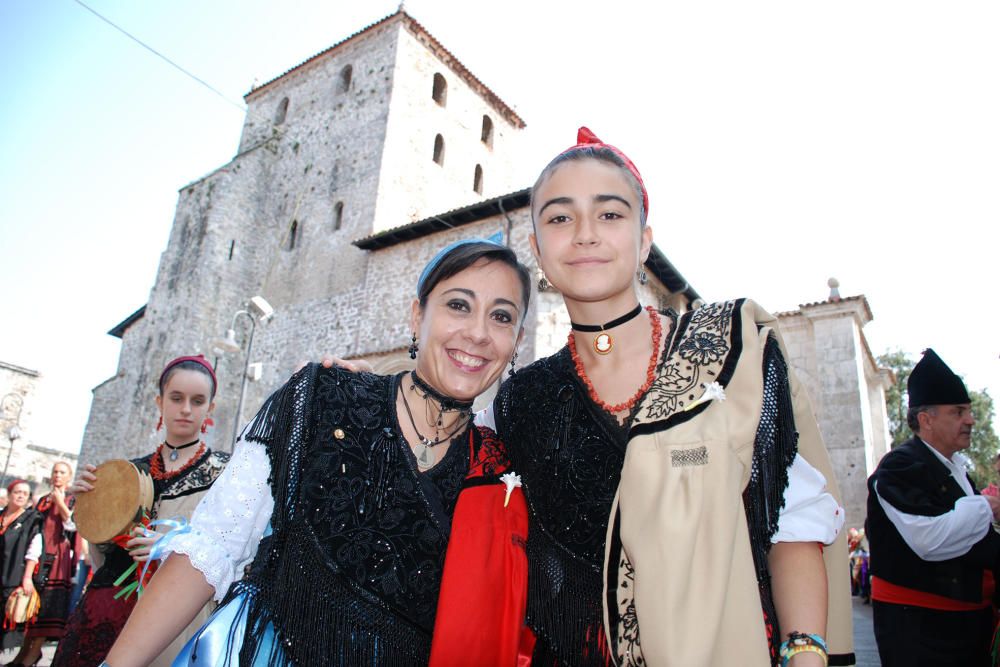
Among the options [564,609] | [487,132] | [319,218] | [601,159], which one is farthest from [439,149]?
[564,609]

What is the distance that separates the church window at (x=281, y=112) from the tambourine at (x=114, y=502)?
72.4 feet

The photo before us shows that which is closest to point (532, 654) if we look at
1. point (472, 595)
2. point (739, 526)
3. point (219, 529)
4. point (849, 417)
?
point (472, 595)

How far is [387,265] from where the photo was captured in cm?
1627

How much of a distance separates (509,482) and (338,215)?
59.8 feet

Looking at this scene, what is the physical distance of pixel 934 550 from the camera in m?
3.56

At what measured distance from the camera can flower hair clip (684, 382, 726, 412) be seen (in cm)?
153

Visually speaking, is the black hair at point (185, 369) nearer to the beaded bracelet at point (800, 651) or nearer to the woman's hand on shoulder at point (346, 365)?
the woman's hand on shoulder at point (346, 365)

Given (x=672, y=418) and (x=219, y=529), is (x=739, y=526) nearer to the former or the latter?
(x=672, y=418)

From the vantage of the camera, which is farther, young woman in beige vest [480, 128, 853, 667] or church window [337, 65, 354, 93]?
church window [337, 65, 354, 93]

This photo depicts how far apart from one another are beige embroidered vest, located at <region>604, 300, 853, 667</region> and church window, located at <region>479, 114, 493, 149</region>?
73.5ft

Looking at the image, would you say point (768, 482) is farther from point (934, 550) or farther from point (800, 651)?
point (934, 550)

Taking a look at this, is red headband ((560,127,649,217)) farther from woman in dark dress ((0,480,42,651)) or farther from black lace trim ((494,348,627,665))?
woman in dark dress ((0,480,42,651))

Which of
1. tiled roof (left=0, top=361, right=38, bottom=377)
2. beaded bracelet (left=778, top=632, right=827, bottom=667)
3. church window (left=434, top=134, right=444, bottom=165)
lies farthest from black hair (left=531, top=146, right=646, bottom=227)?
tiled roof (left=0, top=361, right=38, bottom=377)

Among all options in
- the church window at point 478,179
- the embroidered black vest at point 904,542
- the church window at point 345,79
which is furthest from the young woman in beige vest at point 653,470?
the church window at point 345,79
